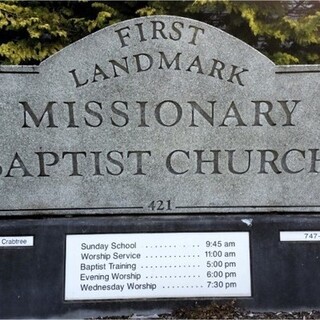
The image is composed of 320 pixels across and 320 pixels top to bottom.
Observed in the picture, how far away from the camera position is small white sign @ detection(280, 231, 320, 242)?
384 centimetres

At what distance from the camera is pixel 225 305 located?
3754mm

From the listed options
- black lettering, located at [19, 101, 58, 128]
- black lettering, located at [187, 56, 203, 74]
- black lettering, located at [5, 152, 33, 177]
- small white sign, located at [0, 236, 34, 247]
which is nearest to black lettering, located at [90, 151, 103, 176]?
black lettering, located at [19, 101, 58, 128]

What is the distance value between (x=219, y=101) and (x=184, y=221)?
0.86 meters

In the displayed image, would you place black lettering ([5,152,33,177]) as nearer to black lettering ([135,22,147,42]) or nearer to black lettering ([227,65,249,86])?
black lettering ([135,22,147,42])

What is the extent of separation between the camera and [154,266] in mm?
3760

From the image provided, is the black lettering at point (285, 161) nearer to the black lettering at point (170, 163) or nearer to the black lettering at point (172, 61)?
the black lettering at point (170, 163)

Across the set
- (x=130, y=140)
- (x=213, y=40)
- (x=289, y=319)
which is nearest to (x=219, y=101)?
(x=213, y=40)

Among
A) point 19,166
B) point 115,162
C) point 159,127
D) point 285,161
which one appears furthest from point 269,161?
point 19,166

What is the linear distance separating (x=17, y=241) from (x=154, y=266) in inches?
37.5

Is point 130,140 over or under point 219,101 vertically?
under

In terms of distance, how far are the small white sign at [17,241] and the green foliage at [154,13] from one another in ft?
5.65

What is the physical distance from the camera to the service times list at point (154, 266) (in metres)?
3.74

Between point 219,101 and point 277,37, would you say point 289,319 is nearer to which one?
point 219,101

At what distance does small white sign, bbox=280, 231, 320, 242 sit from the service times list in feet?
0.91
